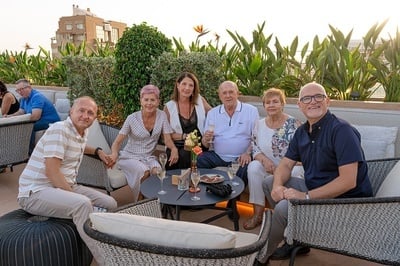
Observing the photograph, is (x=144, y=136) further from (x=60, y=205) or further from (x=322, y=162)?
(x=322, y=162)

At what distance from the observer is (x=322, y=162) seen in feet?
7.57

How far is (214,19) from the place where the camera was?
6.24 m

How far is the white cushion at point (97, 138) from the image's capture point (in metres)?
3.68

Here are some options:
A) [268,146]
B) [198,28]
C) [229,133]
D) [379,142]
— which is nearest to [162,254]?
[268,146]

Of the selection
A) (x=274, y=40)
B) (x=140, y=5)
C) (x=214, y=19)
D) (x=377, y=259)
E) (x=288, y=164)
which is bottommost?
(x=377, y=259)

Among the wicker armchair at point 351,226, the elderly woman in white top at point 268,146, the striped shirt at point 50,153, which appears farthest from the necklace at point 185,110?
the wicker armchair at point 351,226

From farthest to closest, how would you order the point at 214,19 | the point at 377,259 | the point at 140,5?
the point at 140,5
the point at 214,19
the point at 377,259

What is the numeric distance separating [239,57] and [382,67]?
Answer: 1687 mm

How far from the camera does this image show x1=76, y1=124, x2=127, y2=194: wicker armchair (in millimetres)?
3330

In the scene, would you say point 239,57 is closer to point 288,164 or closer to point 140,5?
point 288,164

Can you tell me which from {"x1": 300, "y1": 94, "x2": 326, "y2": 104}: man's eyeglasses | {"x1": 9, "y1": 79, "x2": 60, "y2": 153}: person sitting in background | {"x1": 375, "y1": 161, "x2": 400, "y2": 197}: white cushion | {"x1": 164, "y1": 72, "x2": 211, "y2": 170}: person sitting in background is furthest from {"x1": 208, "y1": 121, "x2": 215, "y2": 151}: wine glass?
{"x1": 9, "y1": 79, "x2": 60, "y2": 153}: person sitting in background

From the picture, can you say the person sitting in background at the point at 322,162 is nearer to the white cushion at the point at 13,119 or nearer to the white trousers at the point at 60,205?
the white trousers at the point at 60,205

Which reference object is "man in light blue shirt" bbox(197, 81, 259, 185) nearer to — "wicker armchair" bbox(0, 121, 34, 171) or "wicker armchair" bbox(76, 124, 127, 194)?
"wicker armchair" bbox(76, 124, 127, 194)

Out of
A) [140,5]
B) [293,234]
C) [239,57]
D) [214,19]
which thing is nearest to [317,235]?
[293,234]
